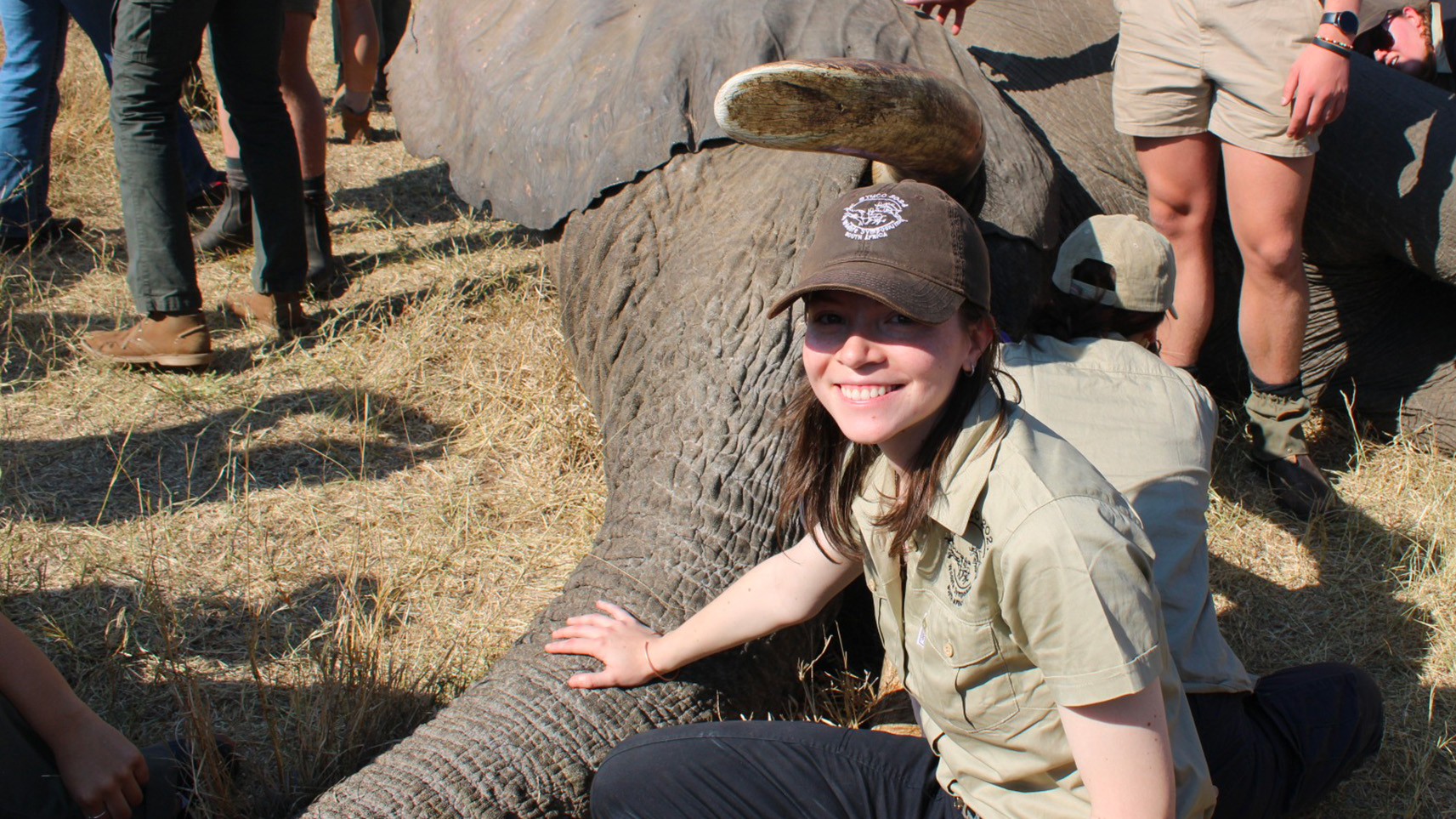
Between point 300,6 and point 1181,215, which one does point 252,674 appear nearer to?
point 1181,215

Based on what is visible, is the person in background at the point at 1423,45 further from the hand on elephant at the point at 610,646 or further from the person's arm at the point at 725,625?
the hand on elephant at the point at 610,646

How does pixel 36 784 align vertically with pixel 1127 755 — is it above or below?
below

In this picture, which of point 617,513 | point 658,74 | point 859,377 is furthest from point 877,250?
point 658,74

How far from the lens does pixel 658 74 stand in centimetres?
340

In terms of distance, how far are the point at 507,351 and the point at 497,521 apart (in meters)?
0.95

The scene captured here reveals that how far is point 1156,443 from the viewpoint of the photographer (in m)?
2.46

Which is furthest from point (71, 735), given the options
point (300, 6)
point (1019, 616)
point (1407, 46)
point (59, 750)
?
point (1407, 46)

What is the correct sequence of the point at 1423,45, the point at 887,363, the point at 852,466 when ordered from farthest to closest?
the point at 1423,45 → the point at 852,466 → the point at 887,363

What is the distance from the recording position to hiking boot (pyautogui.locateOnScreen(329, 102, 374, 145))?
705cm

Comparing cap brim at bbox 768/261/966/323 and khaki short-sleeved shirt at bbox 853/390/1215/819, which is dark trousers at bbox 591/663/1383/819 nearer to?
khaki short-sleeved shirt at bbox 853/390/1215/819

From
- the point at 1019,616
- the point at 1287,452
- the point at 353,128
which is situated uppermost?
the point at 1019,616

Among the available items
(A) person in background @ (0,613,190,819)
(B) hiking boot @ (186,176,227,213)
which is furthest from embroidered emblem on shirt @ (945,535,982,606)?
(B) hiking boot @ (186,176,227,213)

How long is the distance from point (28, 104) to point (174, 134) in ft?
5.12

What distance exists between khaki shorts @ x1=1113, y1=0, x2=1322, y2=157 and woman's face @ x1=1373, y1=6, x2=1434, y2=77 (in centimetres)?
120
